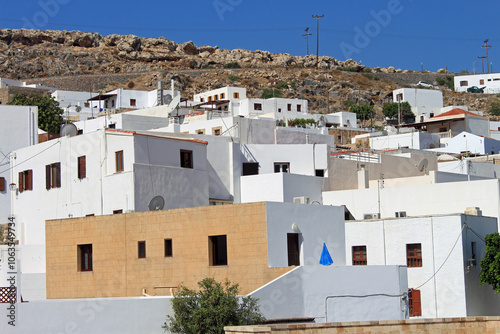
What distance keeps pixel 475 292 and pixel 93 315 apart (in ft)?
53.2

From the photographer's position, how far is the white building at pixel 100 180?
28922 mm

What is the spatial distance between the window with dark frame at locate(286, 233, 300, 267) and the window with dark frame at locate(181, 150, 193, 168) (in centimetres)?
984

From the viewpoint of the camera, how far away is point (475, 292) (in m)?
28.9

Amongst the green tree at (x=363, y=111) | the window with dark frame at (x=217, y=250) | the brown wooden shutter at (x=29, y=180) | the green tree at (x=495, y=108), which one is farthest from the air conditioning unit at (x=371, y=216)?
the green tree at (x=495, y=108)

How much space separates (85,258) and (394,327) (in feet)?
34.9

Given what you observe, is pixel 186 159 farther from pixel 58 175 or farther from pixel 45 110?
pixel 45 110

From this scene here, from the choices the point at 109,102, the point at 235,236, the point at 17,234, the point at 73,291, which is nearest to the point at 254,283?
the point at 235,236

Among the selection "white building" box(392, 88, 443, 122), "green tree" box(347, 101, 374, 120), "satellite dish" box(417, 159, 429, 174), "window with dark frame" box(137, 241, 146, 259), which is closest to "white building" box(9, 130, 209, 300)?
"window with dark frame" box(137, 241, 146, 259)

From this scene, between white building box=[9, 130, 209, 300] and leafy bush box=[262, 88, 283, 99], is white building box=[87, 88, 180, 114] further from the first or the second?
white building box=[9, 130, 209, 300]

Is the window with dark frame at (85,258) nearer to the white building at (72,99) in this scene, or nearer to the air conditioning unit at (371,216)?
the air conditioning unit at (371,216)

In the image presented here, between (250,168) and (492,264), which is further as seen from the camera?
(250,168)

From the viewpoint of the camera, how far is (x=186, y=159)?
1243 inches

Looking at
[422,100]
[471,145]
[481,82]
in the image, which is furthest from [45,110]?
[481,82]

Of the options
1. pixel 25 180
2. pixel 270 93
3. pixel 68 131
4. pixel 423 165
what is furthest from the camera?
pixel 270 93
